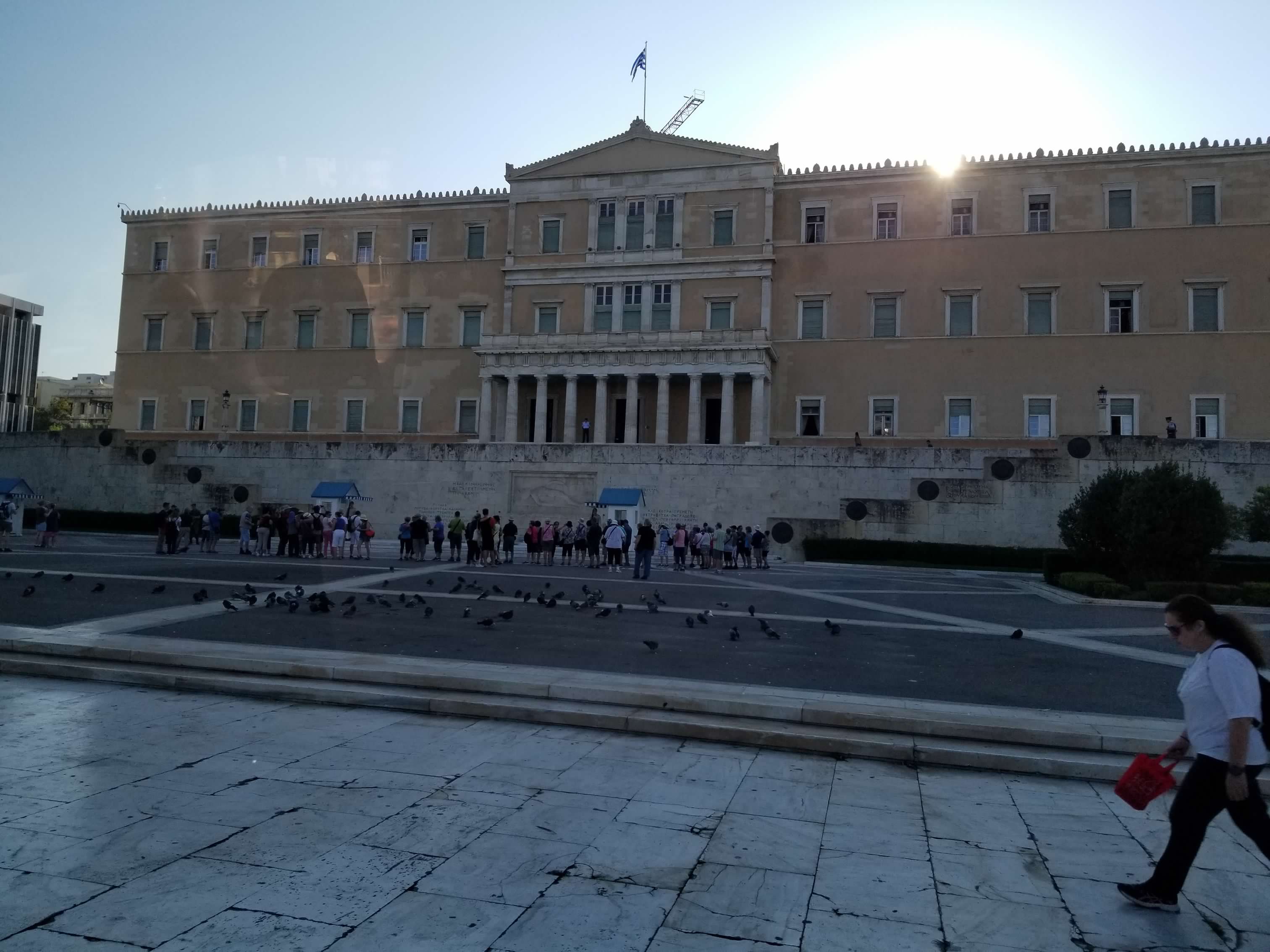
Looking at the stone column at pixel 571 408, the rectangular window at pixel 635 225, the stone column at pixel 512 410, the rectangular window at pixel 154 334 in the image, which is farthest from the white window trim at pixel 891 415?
the rectangular window at pixel 154 334

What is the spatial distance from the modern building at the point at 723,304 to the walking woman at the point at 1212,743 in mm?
38723

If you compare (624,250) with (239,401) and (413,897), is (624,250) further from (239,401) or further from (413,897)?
(413,897)

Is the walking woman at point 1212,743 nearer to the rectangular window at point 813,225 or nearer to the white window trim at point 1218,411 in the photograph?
the white window trim at point 1218,411

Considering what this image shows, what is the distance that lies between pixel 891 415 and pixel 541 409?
17383mm

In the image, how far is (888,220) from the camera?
1795 inches

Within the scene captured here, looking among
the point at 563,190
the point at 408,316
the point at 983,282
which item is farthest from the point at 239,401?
the point at 983,282

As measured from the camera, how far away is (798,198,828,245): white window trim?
4616 cm

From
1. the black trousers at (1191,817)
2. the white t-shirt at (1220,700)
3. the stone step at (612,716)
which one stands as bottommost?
the stone step at (612,716)

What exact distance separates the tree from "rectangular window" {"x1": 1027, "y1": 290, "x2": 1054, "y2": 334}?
264ft

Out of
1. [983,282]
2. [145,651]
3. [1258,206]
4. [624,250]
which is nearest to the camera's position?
[145,651]

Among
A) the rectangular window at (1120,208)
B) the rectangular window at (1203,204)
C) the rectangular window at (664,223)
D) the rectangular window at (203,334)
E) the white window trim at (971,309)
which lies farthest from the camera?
the rectangular window at (203,334)

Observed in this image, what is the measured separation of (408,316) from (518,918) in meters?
50.0

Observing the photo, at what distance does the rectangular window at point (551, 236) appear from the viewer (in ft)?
163

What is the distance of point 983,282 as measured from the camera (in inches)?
1729
